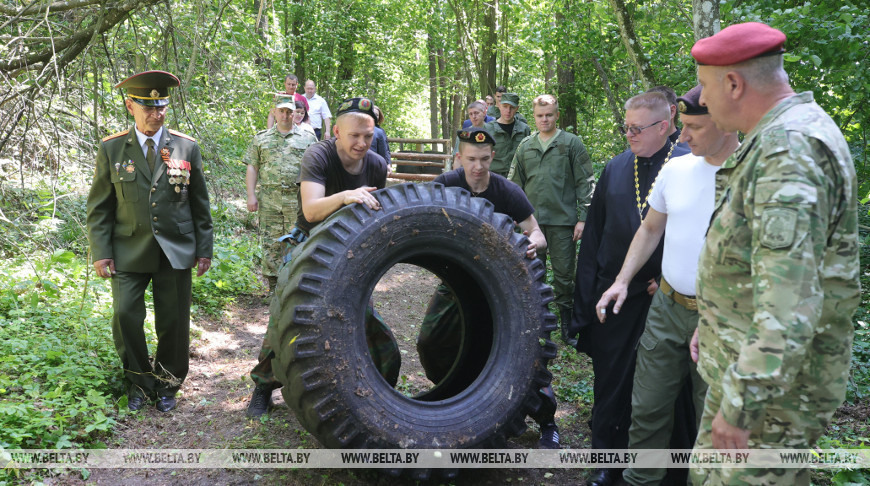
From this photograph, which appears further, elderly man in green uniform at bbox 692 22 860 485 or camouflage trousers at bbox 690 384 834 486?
camouflage trousers at bbox 690 384 834 486

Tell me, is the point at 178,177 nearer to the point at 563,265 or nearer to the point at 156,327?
the point at 156,327

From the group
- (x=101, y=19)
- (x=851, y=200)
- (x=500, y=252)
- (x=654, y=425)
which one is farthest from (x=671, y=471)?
(x=101, y=19)

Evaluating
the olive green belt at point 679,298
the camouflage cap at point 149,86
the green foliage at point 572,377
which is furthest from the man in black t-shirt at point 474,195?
the camouflage cap at point 149,86

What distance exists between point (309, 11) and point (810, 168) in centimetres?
1741

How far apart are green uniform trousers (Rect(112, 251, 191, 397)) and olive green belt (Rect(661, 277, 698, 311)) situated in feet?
10.4

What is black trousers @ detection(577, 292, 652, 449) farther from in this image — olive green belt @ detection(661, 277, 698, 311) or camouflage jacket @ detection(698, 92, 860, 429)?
camouflage jacket @ detection(698, 92, 860, 429)

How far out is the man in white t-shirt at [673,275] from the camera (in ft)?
9.57

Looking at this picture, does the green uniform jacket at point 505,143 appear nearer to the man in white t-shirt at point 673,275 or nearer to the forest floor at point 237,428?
the forest floor at point 237,428

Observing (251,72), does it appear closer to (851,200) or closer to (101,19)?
(101,19)

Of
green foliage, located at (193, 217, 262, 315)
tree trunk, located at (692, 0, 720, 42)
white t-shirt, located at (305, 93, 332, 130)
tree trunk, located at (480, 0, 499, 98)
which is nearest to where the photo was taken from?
tree trunk, located at (692, 0, 720, 42)

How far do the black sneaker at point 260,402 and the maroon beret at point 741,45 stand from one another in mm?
3298

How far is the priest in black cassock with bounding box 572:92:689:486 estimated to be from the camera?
140 inches

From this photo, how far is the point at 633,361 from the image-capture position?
3572 mm

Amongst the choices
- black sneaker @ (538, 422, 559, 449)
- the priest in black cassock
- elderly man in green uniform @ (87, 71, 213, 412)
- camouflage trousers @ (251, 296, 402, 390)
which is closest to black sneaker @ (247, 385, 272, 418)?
camouflage trousers @ (251, 296, 402, 390)
